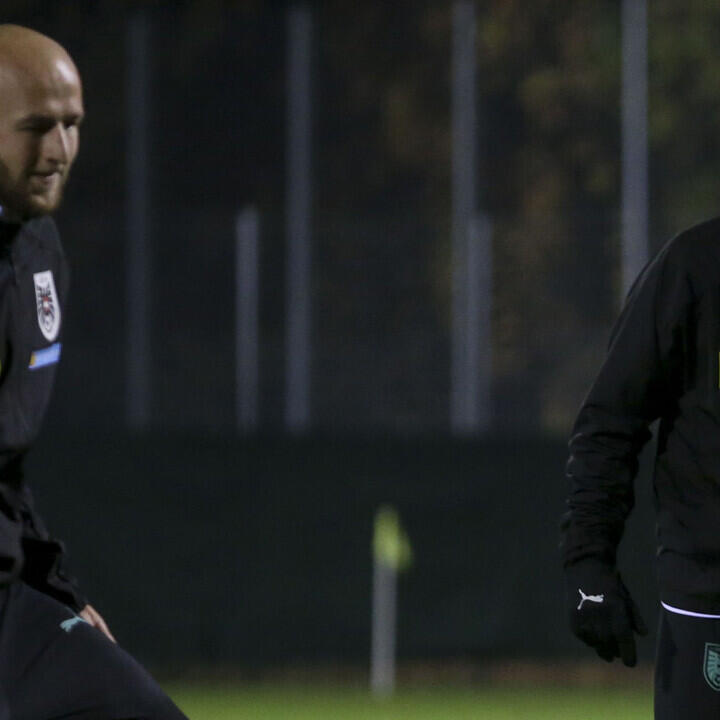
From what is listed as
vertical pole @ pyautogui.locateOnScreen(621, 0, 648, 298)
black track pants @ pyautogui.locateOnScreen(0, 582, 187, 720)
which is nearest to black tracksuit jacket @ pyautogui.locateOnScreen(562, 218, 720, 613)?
black track pants @ pyautogui.locateOnScreen(0, 582, 187, 720)

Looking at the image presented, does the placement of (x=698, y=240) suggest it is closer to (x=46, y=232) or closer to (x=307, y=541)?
(x=46, y=232)

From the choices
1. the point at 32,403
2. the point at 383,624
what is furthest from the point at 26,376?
the point at 383,624

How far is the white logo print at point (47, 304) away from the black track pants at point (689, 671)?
1.34 metres

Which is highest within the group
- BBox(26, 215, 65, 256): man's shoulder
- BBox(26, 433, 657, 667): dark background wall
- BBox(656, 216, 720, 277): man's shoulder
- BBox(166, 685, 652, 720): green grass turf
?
BBox(26, 215, 65, 256): man's shoulder

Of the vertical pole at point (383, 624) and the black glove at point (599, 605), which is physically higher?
the black glove at point (599, 605)

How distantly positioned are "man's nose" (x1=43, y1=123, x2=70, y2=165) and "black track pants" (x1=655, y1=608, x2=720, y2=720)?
1.49 m

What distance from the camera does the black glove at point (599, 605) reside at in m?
4.47

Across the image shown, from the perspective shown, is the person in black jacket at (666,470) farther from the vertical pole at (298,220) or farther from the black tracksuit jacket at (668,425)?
the vertical pole at (298,220)

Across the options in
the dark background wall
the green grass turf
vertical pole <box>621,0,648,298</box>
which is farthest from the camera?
vertical pole <box>621,0,648,298</box>

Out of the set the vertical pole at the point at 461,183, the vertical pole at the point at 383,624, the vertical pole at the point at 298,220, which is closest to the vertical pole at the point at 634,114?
the vertical pole at the point at 461,183

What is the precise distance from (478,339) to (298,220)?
5.90 feet

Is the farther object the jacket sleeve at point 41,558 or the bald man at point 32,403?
the jacket sleeve at point 41,558

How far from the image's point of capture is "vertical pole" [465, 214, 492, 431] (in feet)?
48.6

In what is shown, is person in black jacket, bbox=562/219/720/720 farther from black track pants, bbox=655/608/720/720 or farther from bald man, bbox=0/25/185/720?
bald man, bbox=0/25/185/720
